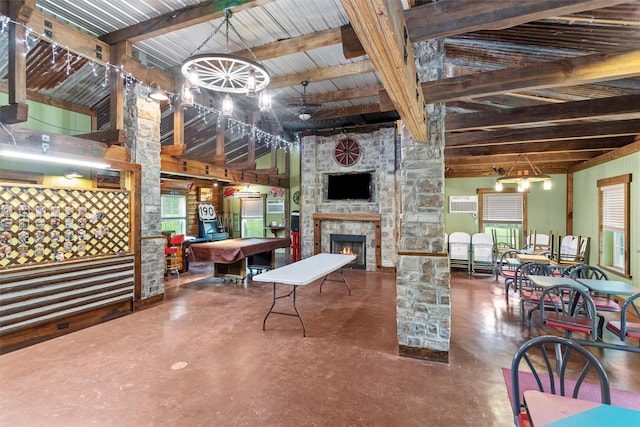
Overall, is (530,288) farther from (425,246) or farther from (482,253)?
(482,253)

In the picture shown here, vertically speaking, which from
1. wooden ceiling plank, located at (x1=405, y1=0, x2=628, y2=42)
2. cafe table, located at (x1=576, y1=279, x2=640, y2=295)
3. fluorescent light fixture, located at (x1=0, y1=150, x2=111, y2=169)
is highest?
wooden ceiling plank, located at (x1=405, y1=0, x2=628, y2=42)

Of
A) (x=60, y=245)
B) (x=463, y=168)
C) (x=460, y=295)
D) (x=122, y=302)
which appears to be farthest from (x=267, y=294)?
(x=463, y=168)

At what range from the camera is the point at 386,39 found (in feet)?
3.74

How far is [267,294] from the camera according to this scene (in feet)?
17.8

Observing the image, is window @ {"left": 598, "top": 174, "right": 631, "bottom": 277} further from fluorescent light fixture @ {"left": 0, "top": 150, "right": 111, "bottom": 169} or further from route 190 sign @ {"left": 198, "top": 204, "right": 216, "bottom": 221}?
route 190 sign @ {"left": 198, "top": 204, "right": 216, "bottom": 221}

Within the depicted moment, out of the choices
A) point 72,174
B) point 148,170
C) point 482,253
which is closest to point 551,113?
point 482,253

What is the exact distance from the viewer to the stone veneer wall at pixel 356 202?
24.6 ft

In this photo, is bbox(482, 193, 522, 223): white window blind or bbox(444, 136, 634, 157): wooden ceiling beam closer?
bbox(444, 136, 634, 157): wooden ceiling beam

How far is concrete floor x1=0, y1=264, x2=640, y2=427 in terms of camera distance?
2.21m

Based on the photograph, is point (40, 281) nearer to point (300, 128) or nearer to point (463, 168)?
point (300, 128)

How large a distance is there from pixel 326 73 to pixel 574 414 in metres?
4.98

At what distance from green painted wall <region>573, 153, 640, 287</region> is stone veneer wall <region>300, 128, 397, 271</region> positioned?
398 cm

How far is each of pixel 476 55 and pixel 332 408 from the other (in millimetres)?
4014

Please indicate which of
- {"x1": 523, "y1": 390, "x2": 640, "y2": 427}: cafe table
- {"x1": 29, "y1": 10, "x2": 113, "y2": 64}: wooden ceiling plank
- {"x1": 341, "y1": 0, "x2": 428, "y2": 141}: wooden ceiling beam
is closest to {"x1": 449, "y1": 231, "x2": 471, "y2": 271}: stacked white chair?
{"x1": 341, "y1": 0, "x2": 428, "y2": 141}: wooden ceiling beam
